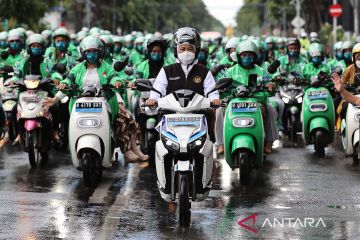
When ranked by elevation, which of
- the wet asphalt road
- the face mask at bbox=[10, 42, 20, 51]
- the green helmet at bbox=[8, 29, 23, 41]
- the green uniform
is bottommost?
the wet asphalt road

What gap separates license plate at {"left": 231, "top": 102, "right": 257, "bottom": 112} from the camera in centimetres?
1202

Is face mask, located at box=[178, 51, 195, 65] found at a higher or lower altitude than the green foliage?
lower

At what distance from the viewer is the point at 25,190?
451 inches

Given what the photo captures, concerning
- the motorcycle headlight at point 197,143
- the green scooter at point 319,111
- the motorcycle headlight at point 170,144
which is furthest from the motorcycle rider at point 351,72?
the motorcycle headlight at point 170,144

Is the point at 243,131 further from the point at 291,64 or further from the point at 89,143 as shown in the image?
the point at 291,64

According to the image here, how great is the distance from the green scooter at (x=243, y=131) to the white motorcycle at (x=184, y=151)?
2.35 meters

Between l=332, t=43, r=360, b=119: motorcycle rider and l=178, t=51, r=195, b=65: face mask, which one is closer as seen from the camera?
l=178, t=51, r=195, b=65: face mask

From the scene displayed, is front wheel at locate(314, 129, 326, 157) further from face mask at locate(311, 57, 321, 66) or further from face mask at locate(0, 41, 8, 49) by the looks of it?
face mask at locate(0, 41, 8, 49)

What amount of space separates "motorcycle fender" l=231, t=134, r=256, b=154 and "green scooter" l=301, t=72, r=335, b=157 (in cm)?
303

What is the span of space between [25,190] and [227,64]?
6.97 metres

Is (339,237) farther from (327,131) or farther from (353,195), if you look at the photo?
(327,131)

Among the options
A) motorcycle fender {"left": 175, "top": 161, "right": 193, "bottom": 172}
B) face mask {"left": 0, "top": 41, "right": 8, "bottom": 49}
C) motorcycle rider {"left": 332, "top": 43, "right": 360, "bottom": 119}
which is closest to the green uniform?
motorcycle rider {"left": 332, "top": 43, "right": 360, "bottom": 119}

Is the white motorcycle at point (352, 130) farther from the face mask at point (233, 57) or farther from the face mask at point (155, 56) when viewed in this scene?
the face mask at point (233, 57)

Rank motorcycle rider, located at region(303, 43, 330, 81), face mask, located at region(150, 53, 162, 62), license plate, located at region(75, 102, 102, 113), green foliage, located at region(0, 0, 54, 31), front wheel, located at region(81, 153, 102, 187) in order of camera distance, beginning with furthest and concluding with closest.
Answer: green foliage, located at region(0, 0, 54, 31)
motorcycle rider, located at region(303, 43, 330, 81)
face mask, located at region(150, 53, 162, 62)
license plate, located at region(75, 102, 102, 113)
front wheel, located at region(81, 153, 102, 187)
